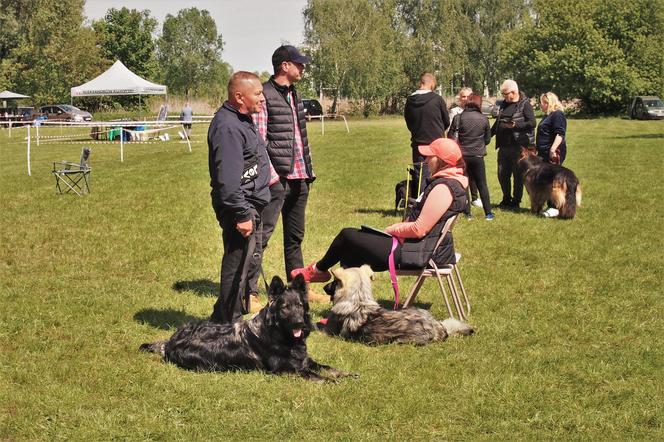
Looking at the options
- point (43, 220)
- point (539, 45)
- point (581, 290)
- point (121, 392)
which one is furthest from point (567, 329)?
point (539, 45)

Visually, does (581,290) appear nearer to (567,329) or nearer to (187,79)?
(567,329)

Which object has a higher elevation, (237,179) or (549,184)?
(237,179)

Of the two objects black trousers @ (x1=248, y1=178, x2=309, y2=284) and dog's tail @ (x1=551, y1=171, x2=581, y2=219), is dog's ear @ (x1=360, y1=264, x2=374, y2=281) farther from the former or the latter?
dog's tail @ (x1=551, y1=171, x2=581, y2=219)

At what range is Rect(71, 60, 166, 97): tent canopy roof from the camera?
35875mm

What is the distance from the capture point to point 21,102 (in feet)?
197

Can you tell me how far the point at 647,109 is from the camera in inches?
1651

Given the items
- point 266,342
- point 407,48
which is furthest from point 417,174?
point 407,48

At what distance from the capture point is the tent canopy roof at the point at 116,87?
35875mm

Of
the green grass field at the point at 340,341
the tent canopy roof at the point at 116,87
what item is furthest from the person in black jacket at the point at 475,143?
the tent canopy roof at the point at 116,87

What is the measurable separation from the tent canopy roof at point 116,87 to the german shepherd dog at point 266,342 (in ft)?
103

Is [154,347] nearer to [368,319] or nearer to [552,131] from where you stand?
[368,319]

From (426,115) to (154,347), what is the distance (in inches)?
236

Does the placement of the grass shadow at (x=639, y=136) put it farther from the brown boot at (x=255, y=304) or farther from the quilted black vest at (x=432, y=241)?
the brown boot at (x=255, y=304)

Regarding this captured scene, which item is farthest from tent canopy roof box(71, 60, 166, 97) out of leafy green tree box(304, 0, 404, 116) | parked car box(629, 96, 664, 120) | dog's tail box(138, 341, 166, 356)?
dog's tail box(138, 341, 166, 356)
